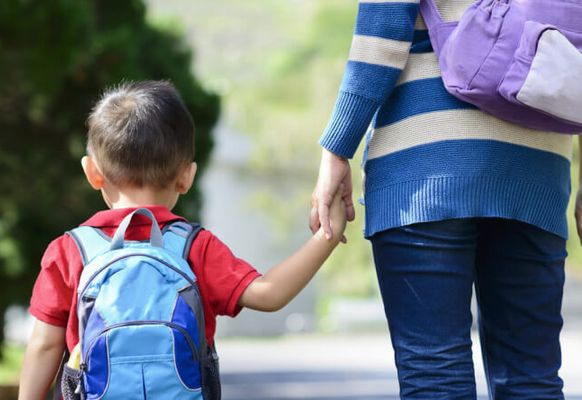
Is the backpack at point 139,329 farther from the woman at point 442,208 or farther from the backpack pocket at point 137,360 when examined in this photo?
the woman at point 442,208

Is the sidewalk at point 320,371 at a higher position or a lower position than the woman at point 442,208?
higher

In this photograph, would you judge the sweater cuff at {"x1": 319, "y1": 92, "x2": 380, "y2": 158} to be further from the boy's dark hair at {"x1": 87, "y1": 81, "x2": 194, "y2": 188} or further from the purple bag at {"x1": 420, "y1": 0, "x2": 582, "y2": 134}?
the boy's dark hair at {"x1": 87, "y1": 81, "x2": 194, "y2": 188}

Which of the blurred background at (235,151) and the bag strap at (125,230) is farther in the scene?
the blurred background at (235,151)

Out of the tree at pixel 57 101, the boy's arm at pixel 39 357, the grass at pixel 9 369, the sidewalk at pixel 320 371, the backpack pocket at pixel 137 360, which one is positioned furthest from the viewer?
the sidewalk at pixel 320 371

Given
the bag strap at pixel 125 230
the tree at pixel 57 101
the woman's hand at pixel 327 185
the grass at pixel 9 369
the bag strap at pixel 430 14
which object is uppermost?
the tree at pixel 57 101

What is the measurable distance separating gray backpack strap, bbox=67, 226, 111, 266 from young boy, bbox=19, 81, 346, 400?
0.07ft

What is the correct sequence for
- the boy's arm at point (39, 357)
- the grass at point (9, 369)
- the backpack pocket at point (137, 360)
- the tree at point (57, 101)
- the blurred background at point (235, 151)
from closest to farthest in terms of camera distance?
1. the backpack pocket at point (137, 360)
2. the boy's arm at point (39, 357)
3. the tree at point (57, 101)
4. the blurred background at point (235, 151)
5. the grass at point (9, 369)

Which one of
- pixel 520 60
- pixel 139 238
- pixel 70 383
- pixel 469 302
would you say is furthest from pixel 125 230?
pixel 520 60

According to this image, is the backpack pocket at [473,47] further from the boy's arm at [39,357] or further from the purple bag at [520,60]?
the boy's arm at [39,357]

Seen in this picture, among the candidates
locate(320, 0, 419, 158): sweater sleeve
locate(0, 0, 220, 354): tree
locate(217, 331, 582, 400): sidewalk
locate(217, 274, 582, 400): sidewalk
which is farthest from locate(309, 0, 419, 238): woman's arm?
locate(217, 331, 582, 400): sidewalk

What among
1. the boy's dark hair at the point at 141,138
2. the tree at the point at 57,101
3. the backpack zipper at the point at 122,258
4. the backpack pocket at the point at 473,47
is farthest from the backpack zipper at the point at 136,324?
the tree at the point at 57,101

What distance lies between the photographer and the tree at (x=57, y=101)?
629 centimetres

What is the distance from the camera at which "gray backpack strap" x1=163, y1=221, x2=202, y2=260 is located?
2359 mm

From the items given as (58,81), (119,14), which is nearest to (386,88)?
(58,81)
